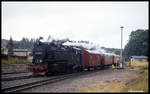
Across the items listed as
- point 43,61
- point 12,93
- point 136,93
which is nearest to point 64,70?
point 43,61

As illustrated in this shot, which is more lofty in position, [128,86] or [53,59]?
[53,59]

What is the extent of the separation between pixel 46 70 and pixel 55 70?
118 centimetres

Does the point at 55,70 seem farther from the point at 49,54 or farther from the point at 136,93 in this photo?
the point at 136,93

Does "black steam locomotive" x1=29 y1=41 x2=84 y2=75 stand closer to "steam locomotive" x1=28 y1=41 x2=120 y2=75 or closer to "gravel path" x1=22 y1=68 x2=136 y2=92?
"steam locomotive" x1=28 y1=41 x2=120 y2=75

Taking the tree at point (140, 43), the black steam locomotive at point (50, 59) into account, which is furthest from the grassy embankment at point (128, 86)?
the black steam locomotive at point (50, 59)

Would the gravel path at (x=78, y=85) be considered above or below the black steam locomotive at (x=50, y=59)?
below

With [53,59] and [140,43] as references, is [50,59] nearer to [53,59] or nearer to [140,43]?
[53,59]

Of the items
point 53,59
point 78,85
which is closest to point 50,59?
point 53,59

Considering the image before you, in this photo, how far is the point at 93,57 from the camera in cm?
3077

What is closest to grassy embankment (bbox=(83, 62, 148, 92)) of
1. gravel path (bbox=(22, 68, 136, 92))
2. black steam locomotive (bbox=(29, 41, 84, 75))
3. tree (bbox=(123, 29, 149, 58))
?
gravel path (bbox=(22, 68, 136, 92))

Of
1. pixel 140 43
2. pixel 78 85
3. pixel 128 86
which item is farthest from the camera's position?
pixel 140 43

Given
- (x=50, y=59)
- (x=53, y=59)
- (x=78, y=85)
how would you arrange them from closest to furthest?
(x=78, y=85) < (x=50, y=59) < (x=53, y=59)

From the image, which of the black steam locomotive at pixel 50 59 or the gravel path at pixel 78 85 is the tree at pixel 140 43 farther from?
the black steam locomotive at pixel 50 59

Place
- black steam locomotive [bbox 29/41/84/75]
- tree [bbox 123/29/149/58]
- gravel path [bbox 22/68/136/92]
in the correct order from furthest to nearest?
1. tree [bbox 123/29/149/58]
2. black steam locomotive [bbox 29/41/84/75]
3. gravel path [bbox 22/68/136/92]
